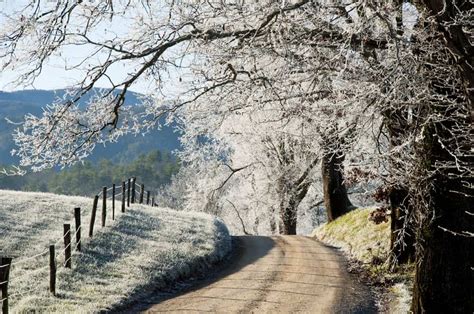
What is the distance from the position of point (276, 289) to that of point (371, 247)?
5.30m

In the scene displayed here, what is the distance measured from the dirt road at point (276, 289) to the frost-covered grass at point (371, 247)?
618mm

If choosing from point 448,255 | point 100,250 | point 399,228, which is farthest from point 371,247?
point 448,255

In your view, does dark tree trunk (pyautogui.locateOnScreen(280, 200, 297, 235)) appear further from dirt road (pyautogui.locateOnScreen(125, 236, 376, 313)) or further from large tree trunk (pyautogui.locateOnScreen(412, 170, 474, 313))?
large tree trunk (pyautogui.locateOnScreen(412, 170, 474, 313))

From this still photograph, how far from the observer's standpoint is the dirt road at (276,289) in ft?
40.0

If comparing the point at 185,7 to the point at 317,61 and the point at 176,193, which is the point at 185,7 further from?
the point at 176,193

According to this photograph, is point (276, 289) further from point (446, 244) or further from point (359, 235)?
point (359, 235)

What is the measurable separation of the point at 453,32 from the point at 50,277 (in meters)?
9.60

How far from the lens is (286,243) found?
23.3 meters

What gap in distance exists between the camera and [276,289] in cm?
1384

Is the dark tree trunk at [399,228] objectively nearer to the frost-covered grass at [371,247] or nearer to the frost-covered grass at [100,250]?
the frost-covered grass at [371,247]

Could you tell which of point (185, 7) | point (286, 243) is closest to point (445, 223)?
point (185, 7)

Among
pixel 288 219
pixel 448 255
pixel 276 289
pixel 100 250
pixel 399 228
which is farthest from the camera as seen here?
pixel 288 219

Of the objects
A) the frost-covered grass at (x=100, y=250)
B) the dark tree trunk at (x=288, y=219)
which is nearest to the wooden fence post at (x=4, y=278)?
the frost-covered grass at (x=100, y=250)

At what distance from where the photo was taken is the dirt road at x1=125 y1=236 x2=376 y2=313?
1218 cm
